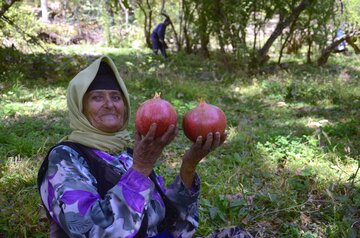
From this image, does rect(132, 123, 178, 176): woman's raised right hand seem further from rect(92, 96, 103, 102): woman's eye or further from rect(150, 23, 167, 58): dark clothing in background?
rect(150, 23, 167, 58): dark clothing in background

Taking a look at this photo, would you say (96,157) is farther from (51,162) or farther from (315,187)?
(315,187)

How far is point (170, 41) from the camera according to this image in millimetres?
17219

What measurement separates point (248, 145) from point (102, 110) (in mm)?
3011

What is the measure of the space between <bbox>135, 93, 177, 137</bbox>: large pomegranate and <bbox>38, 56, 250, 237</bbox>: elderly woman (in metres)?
0.05

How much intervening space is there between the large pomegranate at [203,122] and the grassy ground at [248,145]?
4.82 feet

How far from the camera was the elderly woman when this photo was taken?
149cm

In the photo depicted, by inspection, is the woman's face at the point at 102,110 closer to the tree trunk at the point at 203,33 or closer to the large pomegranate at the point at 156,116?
the large pomegranate at the point at 156,116

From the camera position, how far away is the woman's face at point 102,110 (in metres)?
1.93

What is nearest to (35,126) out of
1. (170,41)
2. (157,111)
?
(157,111)

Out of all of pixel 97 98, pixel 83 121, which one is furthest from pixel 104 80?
pixel 83 121

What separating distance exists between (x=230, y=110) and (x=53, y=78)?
373cm

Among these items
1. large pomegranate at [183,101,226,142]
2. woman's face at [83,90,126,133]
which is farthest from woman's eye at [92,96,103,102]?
large pomegranate at [183,101,226,142]

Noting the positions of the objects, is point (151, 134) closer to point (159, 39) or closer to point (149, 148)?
point (149, 148)

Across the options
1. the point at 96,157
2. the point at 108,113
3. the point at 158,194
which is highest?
the point at 108,113
